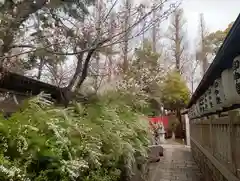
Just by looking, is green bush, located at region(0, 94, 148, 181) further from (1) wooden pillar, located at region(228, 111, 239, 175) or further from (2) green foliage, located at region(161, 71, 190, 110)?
(2) green foliage, located at region(161, 71, 190, 110)

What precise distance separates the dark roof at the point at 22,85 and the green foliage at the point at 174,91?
16.5m

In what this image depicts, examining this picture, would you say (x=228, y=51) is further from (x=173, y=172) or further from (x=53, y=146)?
(x=173, y=172)

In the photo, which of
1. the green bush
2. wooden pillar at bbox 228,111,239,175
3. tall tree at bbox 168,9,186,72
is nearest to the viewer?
the green bush

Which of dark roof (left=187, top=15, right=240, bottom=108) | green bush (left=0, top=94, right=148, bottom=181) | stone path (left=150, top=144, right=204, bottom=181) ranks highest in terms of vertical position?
dark roof (left=187, top=15, right=240, bottom=108)

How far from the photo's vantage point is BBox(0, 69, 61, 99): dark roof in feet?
19.2

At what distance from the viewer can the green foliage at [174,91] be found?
23.4 m


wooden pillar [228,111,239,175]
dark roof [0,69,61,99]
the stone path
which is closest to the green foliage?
the stone path

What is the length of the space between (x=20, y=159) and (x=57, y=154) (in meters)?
0.36

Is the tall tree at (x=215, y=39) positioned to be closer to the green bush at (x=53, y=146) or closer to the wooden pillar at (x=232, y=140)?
the wooden pillar at (x=232, y=140)

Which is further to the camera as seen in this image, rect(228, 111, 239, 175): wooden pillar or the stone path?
the stone path

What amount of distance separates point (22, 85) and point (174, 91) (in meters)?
18.2

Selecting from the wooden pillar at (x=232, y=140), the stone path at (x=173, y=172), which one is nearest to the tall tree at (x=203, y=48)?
the stone path at (x=173, y=172)

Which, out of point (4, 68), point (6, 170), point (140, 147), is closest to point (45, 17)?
point (4, 68)

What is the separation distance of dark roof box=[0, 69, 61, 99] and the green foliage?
16461 mm
